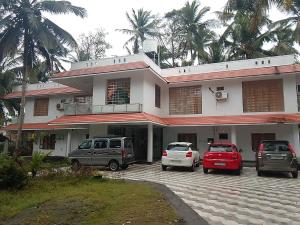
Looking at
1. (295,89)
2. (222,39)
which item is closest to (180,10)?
(222,39)

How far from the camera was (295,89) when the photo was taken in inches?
709

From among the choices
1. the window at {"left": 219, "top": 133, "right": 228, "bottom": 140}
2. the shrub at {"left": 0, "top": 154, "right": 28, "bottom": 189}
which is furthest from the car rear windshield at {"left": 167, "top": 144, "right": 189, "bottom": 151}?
the shrub at {"left": 0, "top": 154, "right": 28, "bottom": 189}

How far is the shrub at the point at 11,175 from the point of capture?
8609mm

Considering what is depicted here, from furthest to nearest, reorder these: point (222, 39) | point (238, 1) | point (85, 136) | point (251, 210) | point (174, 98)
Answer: point (222, 39) < point (85, 136) < point (174, 98) < point (238, 1) < point (251, 210)

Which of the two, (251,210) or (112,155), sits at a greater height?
(112,155)

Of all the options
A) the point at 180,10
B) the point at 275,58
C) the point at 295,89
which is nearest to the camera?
the point at 295,89

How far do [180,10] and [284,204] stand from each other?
2955cm

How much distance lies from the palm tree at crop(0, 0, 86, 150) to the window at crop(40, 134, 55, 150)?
11.7 ft

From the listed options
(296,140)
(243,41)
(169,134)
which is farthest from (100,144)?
(243,41)

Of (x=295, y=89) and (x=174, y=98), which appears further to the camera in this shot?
(x=174, y=98)

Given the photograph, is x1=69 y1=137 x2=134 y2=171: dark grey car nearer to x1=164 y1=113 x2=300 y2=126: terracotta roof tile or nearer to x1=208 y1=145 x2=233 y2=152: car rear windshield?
x1=208 y1=145 x2=233 y2=152: car rear windshield

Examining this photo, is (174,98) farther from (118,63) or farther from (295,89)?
(295,89)

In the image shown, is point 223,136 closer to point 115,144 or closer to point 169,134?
point 169,134

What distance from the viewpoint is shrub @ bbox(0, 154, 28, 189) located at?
28.2ft
